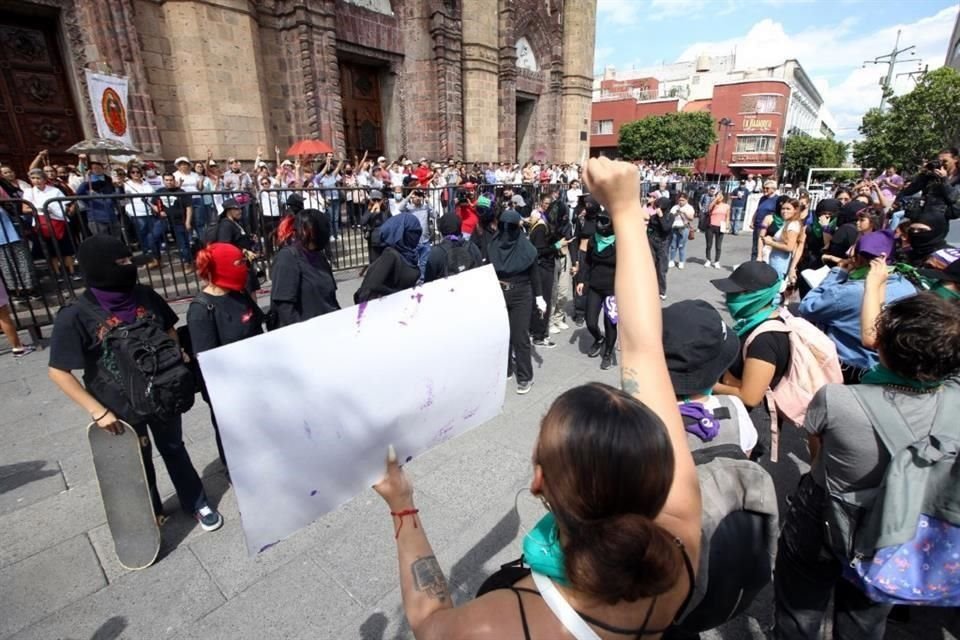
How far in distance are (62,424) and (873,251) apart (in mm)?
6496

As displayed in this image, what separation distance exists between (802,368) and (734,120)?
7479cm

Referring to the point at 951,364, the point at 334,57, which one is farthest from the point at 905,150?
the point at 951,364

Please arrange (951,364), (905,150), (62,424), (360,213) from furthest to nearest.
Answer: (905,150) < (360,213) < (62,424) < (951,364)

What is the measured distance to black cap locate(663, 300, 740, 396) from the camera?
1.71 metres

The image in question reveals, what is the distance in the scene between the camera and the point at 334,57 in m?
13.2

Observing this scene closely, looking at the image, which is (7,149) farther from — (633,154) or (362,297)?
(633,154)

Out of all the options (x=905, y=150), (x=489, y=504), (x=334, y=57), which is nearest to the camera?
(x=489, y=504)

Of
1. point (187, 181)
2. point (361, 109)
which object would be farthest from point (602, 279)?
Answer: point (361, 109)

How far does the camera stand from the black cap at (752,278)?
7.92 feet

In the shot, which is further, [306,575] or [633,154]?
[633,154]

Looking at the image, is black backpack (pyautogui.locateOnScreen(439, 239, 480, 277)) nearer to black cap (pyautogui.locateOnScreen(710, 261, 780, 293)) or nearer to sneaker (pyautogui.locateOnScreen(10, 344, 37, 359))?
black cap (pyautogui.locateOnScreen(710, 261, 780, 293))

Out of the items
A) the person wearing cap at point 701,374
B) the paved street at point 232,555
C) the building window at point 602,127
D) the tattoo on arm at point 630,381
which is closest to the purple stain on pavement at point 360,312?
the tattoo on arm at point 630,381

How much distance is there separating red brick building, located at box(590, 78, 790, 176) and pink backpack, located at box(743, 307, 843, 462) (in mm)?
63805

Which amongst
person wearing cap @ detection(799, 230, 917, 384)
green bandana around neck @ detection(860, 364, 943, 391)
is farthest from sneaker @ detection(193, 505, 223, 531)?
person wearing cap @ detection(799, 230, 917, 384)
